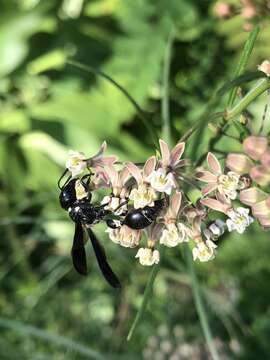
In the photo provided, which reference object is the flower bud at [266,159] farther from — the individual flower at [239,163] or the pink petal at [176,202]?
the pink petal at [176,202]

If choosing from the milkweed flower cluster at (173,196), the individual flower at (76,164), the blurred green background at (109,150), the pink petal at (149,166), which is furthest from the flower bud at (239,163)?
the blurred green background at (109,150)

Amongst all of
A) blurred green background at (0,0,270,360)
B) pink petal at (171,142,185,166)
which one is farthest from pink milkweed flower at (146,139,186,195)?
blurred green background at (0,0,270,360)

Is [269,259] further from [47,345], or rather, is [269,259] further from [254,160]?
[254,160]

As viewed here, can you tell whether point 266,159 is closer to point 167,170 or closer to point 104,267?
point 167,170

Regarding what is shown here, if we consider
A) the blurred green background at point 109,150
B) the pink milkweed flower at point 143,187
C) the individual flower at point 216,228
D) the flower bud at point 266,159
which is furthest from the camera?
the blurred green background at point 109,150

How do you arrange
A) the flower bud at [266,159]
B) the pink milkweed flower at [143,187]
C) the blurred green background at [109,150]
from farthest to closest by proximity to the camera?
1. the blurred green background at [109,150]
2. the pink milkweed flower at [143,187]
3. the flower bud at [266,159]

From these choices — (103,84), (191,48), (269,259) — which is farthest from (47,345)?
(191,48)
